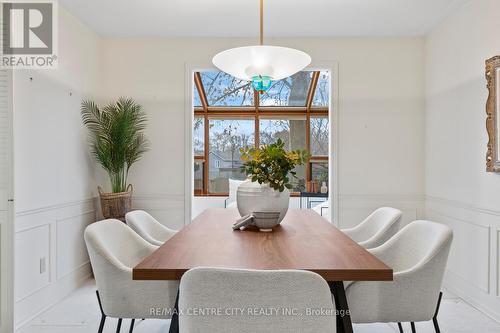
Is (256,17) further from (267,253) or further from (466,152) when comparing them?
(267,253)

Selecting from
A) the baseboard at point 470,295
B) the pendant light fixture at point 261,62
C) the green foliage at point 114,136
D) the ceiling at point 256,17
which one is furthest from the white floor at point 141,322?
the ceiling at point 256,17

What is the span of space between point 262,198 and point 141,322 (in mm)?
1392

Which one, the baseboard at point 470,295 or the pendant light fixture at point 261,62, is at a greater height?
the pendant light fixture at point 261,62

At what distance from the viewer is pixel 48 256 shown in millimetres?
3146

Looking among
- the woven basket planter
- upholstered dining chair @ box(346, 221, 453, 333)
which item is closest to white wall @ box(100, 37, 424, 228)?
the woven basket planter

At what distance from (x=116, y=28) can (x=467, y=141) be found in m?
3.47

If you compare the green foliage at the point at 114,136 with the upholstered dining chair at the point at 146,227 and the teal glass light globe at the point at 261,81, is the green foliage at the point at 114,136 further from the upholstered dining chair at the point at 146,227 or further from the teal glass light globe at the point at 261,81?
the teal glass light globe at the point at 261,81

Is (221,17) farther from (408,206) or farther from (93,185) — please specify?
(408,206)

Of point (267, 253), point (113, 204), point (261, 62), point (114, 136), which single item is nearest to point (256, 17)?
point (261, 62)

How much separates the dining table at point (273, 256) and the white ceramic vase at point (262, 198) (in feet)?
0.43

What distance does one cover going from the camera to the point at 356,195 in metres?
4.18

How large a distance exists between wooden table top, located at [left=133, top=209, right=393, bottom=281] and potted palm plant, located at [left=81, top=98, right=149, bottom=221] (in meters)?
1.73

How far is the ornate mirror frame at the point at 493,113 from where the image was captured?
Result: 2.82 meters

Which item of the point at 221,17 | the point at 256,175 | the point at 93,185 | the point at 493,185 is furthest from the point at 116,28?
the point at 493,185
